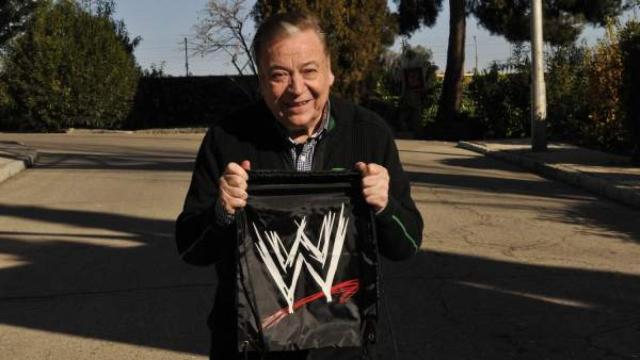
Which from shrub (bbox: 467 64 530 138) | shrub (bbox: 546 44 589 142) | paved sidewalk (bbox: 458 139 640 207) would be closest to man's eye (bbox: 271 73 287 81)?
paved sidewalk (bbox: 458 139 640 207)

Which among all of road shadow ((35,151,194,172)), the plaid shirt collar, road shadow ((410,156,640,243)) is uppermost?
the plaid shirt collar

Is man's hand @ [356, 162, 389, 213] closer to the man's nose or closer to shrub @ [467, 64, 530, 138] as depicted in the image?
the man's nose

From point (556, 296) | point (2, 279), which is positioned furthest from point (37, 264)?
point (556, 296)

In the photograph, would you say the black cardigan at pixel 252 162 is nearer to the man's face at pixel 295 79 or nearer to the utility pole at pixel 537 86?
the man's face at pixel 295 79

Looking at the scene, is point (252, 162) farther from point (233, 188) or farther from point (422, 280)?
point (422, 280)

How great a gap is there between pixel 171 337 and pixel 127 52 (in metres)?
32.1

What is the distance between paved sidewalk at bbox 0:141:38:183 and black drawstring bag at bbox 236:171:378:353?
44.8ft

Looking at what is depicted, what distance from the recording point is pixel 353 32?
1284 inches

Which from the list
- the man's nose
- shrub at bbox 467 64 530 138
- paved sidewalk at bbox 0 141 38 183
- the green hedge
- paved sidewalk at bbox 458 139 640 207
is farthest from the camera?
the green hedge

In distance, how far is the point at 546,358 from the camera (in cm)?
488

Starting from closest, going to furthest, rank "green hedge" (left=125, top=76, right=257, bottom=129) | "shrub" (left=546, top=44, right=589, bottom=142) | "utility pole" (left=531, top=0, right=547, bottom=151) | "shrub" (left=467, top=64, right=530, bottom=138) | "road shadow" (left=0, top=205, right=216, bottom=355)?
"road shadow" (left=0, top=205, right=216, bottom=355), "utility pole" (left=531, top=0, right=547, bottom=151), "shrub" (left=546, top=44, right=589, bottom=142), "shrub" (left=467, top=64, right=530, bottom=138), "green hedge" (left=125, top=76, right=257, bottom=129)

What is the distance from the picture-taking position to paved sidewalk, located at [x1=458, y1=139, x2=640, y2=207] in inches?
463

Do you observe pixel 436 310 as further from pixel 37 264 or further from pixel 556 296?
pixel 37 264

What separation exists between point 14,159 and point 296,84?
53.6ft
